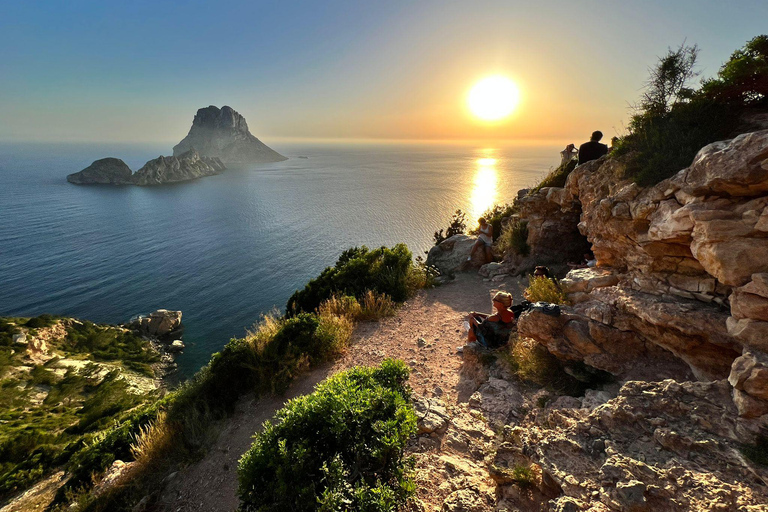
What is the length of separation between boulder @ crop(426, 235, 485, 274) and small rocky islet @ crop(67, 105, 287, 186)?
102140 millimetres

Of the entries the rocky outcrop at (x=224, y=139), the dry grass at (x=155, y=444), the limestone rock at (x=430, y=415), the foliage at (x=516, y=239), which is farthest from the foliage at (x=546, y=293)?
the rocky outcrop at (x=224, y=139)

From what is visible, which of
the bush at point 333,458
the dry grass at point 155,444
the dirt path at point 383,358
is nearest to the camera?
the bush at point 333,458

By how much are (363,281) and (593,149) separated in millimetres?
8397

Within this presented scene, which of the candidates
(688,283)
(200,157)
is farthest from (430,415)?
(200,157)

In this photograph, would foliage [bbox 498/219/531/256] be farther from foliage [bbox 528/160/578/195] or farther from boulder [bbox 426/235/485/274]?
foliage [bbox 528/160/578/195]

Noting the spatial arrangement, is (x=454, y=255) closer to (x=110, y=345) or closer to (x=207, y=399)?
(x=207, y=399)

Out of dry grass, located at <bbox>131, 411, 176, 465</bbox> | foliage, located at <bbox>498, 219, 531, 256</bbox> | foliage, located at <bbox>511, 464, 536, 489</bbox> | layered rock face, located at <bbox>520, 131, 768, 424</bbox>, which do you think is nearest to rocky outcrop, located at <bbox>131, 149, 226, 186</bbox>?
foliage, located at <bbox>498, 219, 531, 256</bbox>

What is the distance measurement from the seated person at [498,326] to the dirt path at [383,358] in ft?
2.70

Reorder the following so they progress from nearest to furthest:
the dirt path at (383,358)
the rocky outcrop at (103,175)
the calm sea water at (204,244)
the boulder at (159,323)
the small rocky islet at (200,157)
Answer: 1. the dirt path at (383,358)
2. the boulder at (159,323)
3. the calm sea water at (204,244)
4. the rocky outcrop at (103,175)
5. the small rocky islet at (200,157)

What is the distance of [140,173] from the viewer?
301ft

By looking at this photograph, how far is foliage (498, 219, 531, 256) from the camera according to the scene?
462 inches

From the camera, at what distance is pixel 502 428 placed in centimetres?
445

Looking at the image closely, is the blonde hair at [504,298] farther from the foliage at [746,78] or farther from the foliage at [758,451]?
the foliage at [746,78]

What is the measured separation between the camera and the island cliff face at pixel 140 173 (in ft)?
291
